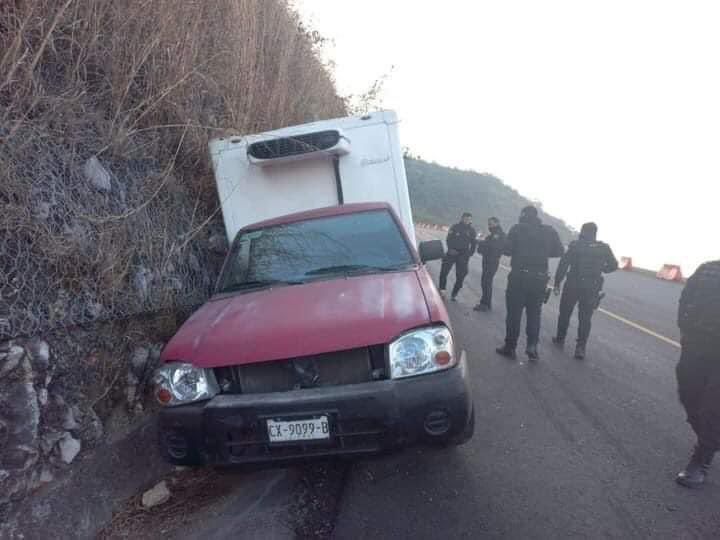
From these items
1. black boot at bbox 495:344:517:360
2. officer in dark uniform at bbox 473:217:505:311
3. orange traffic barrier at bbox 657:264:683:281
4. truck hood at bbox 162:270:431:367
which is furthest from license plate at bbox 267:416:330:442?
orange traffic barrier at bbox 657:264:683:281

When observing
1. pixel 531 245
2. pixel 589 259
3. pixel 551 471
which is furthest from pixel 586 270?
pixel 551 471

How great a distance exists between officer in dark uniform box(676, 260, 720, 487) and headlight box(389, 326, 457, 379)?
1873mm

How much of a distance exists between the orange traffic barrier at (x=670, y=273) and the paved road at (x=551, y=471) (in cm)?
1031

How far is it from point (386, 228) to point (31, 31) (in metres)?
3.43

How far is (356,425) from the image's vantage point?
2713 millimetres

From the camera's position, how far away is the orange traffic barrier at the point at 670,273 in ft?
47.0

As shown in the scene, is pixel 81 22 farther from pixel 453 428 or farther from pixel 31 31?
pixel 453 428

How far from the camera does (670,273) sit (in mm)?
14578

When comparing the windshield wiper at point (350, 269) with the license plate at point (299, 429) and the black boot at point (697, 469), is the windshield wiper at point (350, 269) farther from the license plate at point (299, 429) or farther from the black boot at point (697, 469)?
the black boot at point (697, 469)

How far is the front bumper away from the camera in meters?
2.69

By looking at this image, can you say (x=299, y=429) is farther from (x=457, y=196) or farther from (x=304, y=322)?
(x=457, y=196)

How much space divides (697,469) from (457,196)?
202ft

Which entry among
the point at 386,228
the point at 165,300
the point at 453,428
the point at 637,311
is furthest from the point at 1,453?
the point at 637,311

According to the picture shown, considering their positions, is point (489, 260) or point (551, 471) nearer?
point (551, 471)
